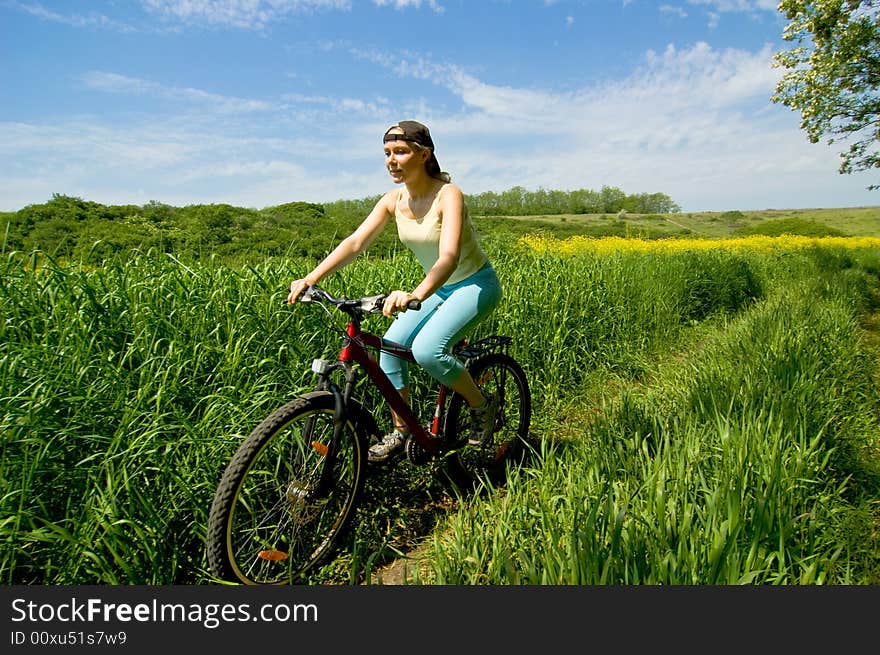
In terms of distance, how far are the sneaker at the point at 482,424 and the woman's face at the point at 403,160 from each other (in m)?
1.45

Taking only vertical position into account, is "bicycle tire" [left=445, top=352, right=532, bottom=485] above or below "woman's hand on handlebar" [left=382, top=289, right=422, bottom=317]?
below

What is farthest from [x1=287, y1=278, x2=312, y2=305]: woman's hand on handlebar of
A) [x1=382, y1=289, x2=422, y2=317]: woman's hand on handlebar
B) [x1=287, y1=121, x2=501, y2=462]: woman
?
[x1=382, y1=289, x2=422, y2=317]: woman's hand on handlebar

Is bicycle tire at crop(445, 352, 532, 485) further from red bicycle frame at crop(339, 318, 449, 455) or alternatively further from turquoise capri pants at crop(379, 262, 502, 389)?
turquoise capri pants at crop(379, 262, 502, 389)

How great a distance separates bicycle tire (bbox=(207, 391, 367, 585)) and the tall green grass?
0.20 meters

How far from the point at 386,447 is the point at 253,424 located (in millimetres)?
698

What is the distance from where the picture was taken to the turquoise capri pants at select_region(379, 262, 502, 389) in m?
2.77

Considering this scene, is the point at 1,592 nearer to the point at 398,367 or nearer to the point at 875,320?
A: the point at 398,367

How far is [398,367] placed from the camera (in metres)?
2.94

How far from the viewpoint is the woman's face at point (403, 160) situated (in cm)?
261

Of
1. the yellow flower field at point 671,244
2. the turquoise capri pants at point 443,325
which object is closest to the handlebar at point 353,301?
the turquoise capri pants at point 443,325

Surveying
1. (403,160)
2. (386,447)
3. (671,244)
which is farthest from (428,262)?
(671,244)

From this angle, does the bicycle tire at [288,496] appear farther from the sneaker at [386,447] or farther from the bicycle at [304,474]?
the sneaker at [386,447]

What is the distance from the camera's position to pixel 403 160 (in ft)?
8.55

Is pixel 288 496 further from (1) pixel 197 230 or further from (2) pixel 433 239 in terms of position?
(1) pixel 197 230
